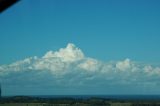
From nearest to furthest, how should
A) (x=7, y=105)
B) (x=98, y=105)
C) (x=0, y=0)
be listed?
(x=0, y=0)
(x=7, y=105)
(x=98, y=105)

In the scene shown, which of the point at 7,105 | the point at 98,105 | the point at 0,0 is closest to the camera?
the point at 0,0

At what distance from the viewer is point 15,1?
355cm

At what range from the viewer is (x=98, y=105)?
158 metres

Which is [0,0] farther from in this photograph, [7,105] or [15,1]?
[7,105]

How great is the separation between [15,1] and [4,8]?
140mm

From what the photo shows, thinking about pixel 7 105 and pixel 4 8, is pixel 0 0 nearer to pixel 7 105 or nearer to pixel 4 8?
pixel 4 8

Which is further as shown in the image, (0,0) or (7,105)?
(7,105)

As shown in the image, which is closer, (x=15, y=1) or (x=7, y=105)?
(x=15, y=1)

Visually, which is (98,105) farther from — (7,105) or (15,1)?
(15,1)

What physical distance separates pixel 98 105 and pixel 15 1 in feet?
514

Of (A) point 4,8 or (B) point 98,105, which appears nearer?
(A) point 4,8

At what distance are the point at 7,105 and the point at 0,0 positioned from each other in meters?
127

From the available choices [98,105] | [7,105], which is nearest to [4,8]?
[7,105]

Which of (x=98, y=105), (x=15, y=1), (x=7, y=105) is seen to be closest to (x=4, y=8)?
(x=15, y=1)
